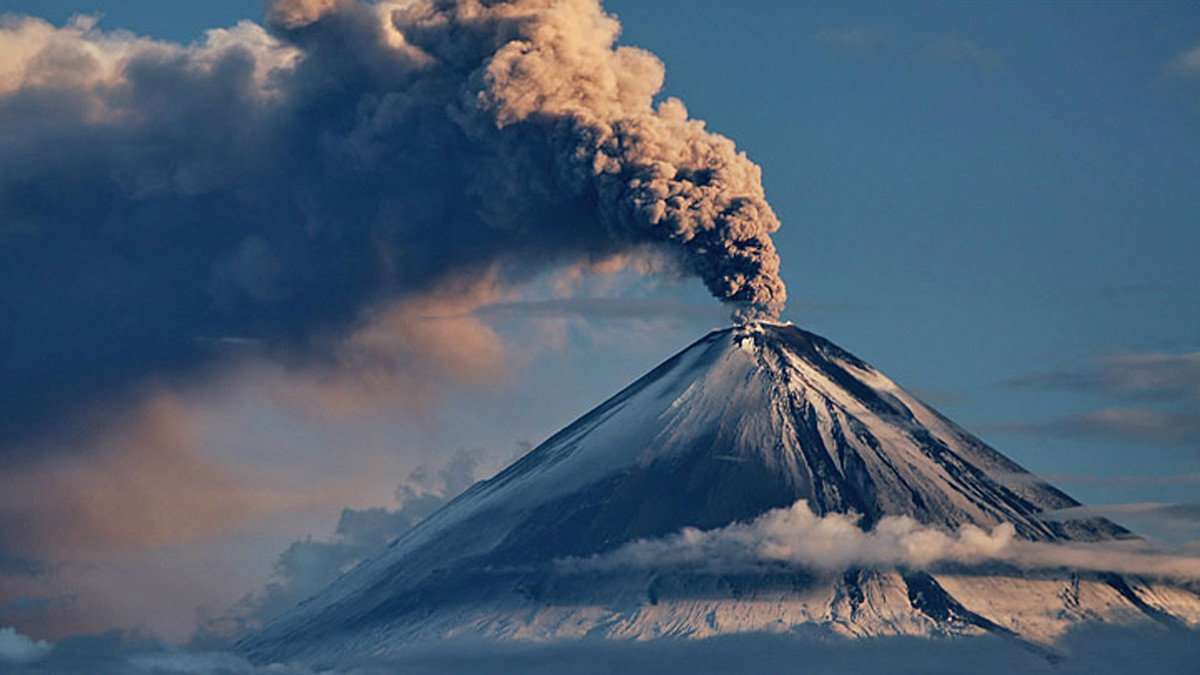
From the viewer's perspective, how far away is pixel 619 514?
109250mm

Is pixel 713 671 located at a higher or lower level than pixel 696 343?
lower

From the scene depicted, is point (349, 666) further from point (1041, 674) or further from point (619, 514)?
point (1041, 674)

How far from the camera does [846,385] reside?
375 feet

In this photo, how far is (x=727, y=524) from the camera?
4208 inches

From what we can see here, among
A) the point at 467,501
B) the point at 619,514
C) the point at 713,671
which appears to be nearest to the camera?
the point at 713,671

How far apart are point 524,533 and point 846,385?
16268 millimetres

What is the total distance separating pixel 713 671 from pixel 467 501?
21919 mm

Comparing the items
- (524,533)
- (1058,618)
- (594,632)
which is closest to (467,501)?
(524,533)

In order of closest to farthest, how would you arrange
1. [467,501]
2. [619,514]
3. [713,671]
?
[713,671] < [619,514] < [467,501]

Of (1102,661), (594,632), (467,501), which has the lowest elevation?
(1102,661)

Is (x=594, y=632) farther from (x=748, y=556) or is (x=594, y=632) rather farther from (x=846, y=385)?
(x=846, y=385)

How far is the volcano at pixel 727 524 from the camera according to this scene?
10631 cm

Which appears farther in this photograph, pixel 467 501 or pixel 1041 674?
pixel 467 501

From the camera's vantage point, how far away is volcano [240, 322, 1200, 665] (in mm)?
106312
